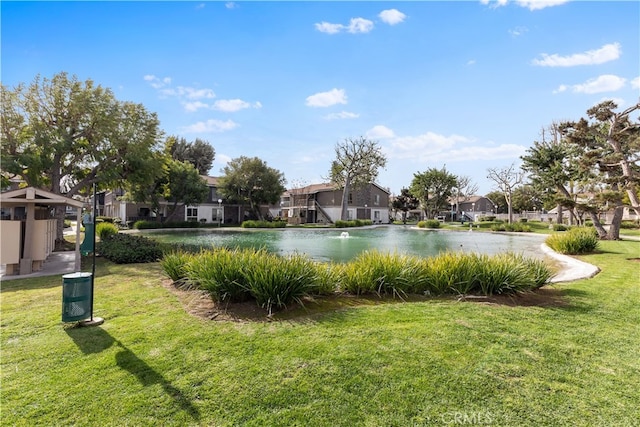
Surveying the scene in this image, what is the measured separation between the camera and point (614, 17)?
9.33 m

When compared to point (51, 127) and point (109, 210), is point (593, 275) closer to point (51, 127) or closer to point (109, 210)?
point (51, 127)

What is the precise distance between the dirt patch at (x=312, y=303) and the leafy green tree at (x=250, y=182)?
30.6 m

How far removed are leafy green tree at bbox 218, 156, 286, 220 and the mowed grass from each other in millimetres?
31790

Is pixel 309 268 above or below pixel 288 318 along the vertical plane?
above

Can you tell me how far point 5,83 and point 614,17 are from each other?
22.4 metres

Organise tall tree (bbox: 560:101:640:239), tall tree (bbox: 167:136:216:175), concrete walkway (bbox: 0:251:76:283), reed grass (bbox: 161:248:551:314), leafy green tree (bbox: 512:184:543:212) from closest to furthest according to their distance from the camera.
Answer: reed grass (bbox: 161:248:551:314), concrete walkway (bbox: 0:251:76:283), tall tree (bbox: 560:101:640:239), tall tree (bbox: 167:136:216:175), leafy green tree (bbox: 512:184:543:212)

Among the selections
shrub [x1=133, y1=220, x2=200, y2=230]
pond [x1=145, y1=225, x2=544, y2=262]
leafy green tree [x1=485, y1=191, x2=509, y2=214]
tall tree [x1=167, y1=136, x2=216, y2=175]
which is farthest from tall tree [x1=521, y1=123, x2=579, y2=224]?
leafy green tree [x1=485, y1=191, x2=509, y2=214]

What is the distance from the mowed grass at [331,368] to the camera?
271 centimetres

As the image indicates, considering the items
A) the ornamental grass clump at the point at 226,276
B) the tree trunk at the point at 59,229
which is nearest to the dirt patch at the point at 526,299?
the ornamental grass clump at the point at 226,276

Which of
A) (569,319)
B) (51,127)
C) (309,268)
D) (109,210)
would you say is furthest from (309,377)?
(109,210)

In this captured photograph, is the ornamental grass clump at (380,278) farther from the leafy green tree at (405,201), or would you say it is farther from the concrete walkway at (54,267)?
the leafy green tree at (405,201)

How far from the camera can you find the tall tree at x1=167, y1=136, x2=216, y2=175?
50406 mm

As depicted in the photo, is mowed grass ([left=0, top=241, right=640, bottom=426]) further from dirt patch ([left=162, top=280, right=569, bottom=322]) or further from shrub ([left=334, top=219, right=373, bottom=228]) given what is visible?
shrub ([left=334, top=219, right=373, bottom=228])

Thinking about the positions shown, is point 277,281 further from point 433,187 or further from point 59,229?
point 433,187
